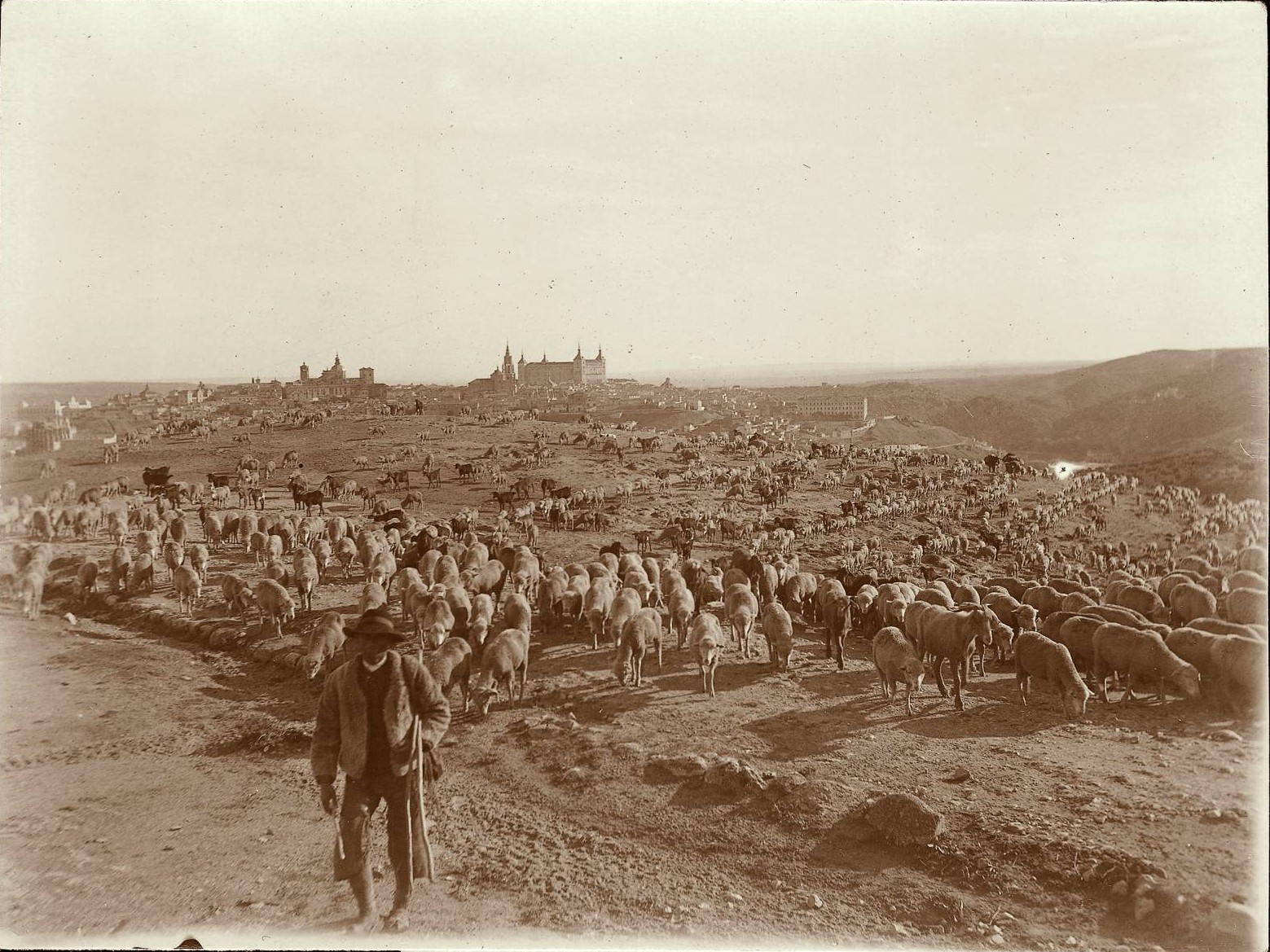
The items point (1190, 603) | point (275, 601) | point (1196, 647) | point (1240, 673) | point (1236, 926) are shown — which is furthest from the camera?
point (1190, 603)

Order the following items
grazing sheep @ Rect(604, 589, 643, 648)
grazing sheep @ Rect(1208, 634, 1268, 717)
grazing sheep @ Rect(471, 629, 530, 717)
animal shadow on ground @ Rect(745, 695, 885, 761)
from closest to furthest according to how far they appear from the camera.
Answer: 1. animal shadow on ground @ Rect(745, 695, 885, 761)
2. grazing sheep @ Rect(1208, 634, 1268, 717)
3. grazing sheep @ Rect(471, 629, 530, 717)
4. grazing sheep @ Rect(604, 589, 643, 648)

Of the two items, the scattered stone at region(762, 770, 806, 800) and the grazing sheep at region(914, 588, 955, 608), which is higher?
the grazing sheep at region(914, 588, 955, 608)

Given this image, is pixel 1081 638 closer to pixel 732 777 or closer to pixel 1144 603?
pixel 1144 603

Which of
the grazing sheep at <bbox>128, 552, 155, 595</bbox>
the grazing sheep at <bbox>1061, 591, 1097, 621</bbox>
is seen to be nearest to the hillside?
the grazing sheep at <bbox>1061, 591, 1097, 621</bbox>

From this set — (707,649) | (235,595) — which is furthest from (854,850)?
(235,595)

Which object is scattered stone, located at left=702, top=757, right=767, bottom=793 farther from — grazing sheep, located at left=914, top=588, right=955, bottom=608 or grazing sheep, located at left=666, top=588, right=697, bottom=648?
grazing sheep, located at left=914, top=588, right=955, bottom=608

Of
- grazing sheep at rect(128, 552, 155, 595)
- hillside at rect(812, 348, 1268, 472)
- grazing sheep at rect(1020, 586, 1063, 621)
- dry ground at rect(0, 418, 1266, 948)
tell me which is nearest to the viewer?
dry ground at rect(0, 418, 1266, 948)

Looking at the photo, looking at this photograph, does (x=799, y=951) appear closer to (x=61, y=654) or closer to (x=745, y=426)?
(x=61, y=654)

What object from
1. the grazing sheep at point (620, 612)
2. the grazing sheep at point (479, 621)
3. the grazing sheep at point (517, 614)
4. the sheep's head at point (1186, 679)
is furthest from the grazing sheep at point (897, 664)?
the grazing sheep at point (479, 621)
